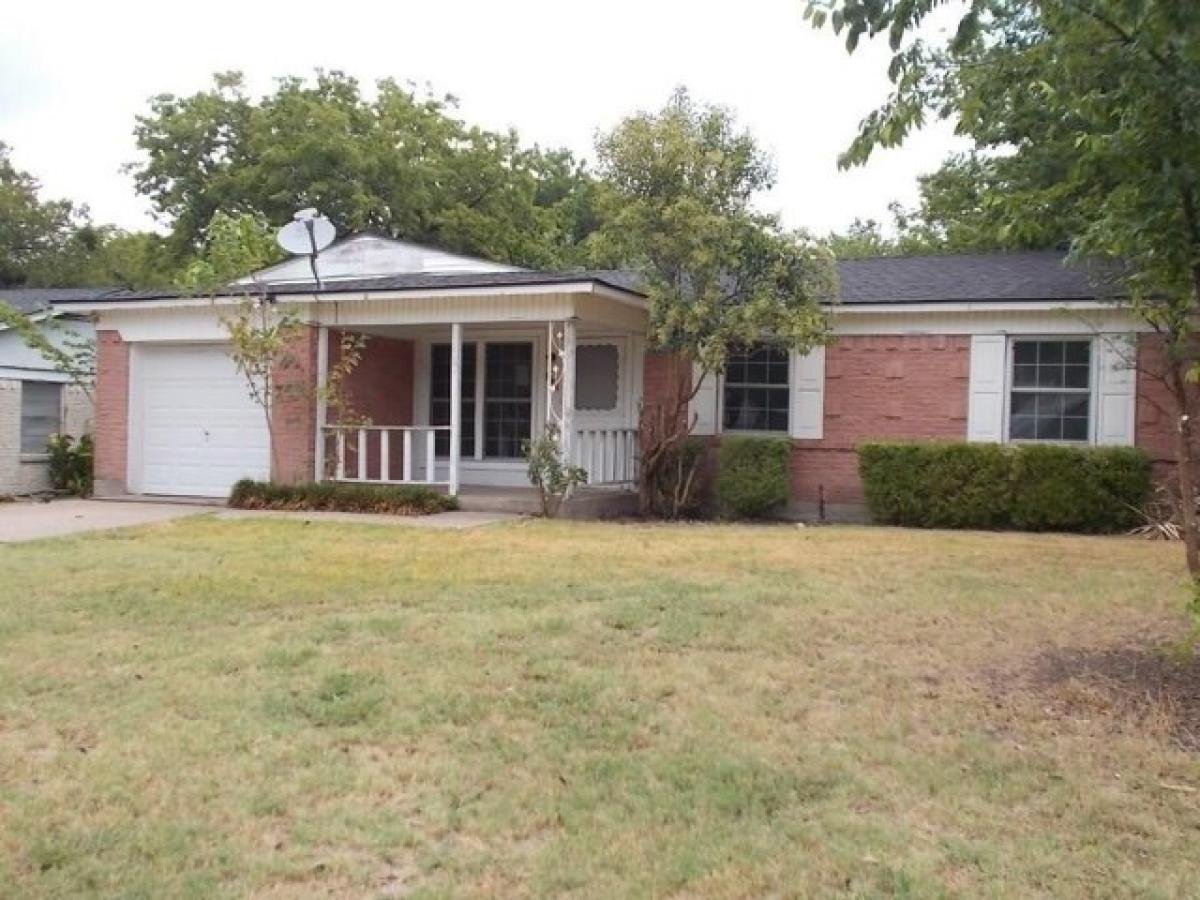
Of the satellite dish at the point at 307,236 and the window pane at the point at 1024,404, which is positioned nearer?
the window pane at the point at 1024,404

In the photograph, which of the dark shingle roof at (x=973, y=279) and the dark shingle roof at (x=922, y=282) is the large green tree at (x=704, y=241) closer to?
the dark shingle roof at (x=922, y=282)

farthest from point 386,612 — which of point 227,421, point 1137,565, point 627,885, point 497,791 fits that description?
point 227,421

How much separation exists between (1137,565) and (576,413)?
785 cm

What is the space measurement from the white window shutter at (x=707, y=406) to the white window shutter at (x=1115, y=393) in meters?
4.73

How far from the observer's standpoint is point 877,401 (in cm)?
1409

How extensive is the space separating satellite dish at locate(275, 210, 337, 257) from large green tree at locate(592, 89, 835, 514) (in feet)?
16.4

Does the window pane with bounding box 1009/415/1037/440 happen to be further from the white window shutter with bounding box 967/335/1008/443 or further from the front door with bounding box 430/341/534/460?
the front door with bounding box 430/341/534/460

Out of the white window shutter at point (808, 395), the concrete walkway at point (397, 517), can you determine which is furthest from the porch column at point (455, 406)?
the white window shutter at point (808, 395)

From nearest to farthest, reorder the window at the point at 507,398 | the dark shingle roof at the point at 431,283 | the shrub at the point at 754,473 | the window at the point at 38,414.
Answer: the dark shingle roof at the point at 431,283 < the shrub at the point at 754,473 < the window at the point at 507,398 < the window at the point at 38,414

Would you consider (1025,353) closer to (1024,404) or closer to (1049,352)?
(1049,352)

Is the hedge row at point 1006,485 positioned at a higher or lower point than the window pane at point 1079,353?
lower

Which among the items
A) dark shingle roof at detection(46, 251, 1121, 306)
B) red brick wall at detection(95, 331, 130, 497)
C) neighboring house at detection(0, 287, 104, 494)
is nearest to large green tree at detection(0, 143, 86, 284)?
neighboring house at detection(0, 287, 104, 494)

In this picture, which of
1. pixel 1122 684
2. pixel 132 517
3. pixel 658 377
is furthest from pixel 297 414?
pixel 1122 684

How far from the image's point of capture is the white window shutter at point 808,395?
14.3 metres
